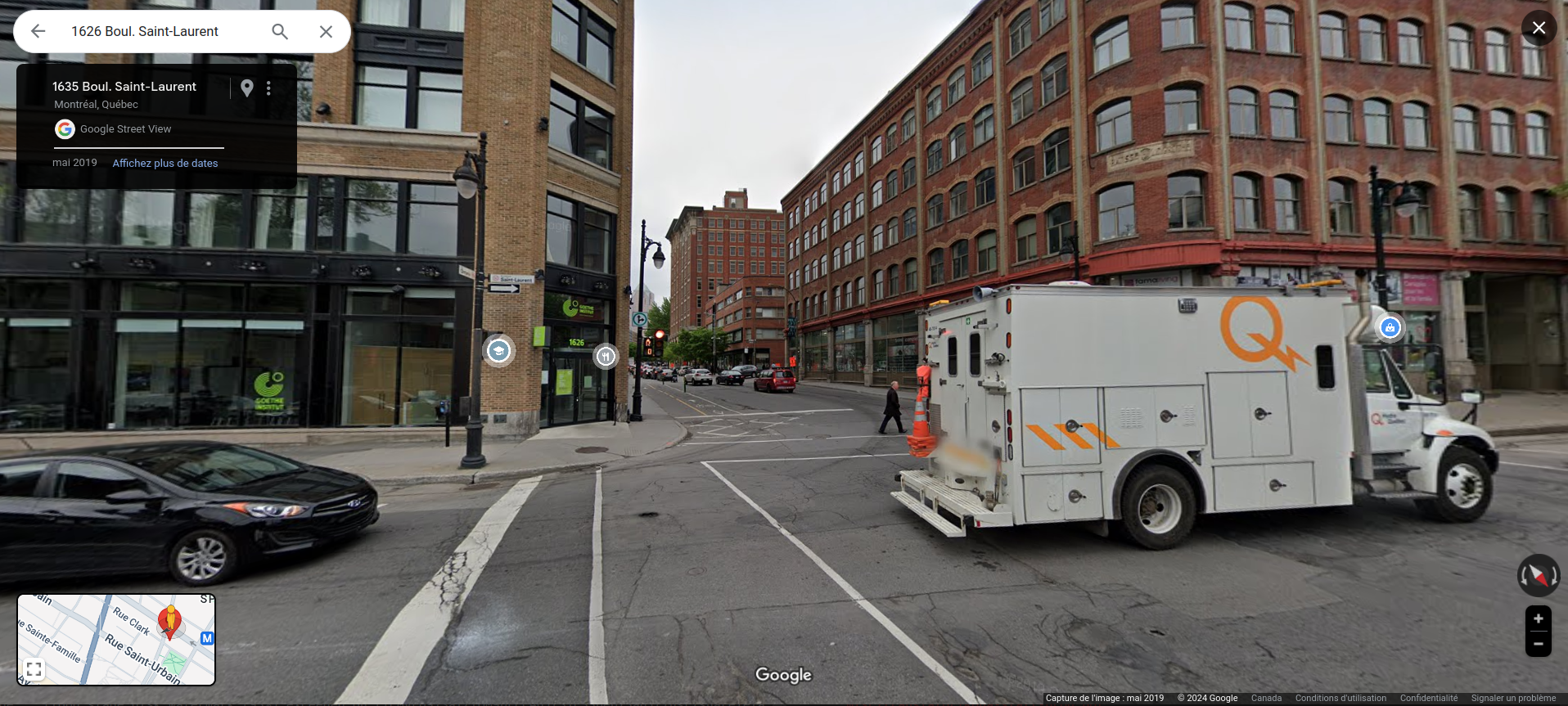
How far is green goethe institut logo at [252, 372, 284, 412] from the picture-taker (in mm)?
14156

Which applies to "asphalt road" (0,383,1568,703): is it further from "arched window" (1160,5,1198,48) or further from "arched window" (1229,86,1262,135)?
"arched window" (1160,5,1198,48)

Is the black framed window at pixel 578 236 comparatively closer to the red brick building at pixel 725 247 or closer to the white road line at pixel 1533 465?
the white road line at pixel 1533 465

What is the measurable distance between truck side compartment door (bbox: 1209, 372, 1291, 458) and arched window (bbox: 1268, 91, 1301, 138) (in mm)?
22122

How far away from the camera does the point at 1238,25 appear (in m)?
21.5

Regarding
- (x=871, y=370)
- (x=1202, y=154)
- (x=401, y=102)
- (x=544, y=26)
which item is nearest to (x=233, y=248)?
(x=401, y=102)

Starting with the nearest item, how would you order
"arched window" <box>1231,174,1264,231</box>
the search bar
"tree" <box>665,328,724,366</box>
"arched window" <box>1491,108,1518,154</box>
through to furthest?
the search bar < "arched window" <box>1231,174,1264,231</box> < "arched window" <box>1491,108,1518,154</box> < "tree" <box>665,328,724,366</box>

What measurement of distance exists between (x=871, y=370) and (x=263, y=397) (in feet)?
110

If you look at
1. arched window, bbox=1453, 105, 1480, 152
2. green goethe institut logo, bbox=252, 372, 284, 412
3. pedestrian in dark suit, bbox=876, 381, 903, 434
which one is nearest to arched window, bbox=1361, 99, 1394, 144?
arched window, bbox=1453, 105, 1480, 152

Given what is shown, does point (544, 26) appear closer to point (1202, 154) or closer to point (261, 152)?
point (261, 152)

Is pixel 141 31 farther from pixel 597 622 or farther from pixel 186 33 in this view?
pixel 597 622

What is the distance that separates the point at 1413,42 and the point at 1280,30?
20.8 feet

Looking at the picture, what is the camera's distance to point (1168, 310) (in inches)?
227

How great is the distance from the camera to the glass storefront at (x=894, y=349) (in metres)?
36.0

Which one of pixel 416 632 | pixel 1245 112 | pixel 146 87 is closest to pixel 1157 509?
pixel 416 632
